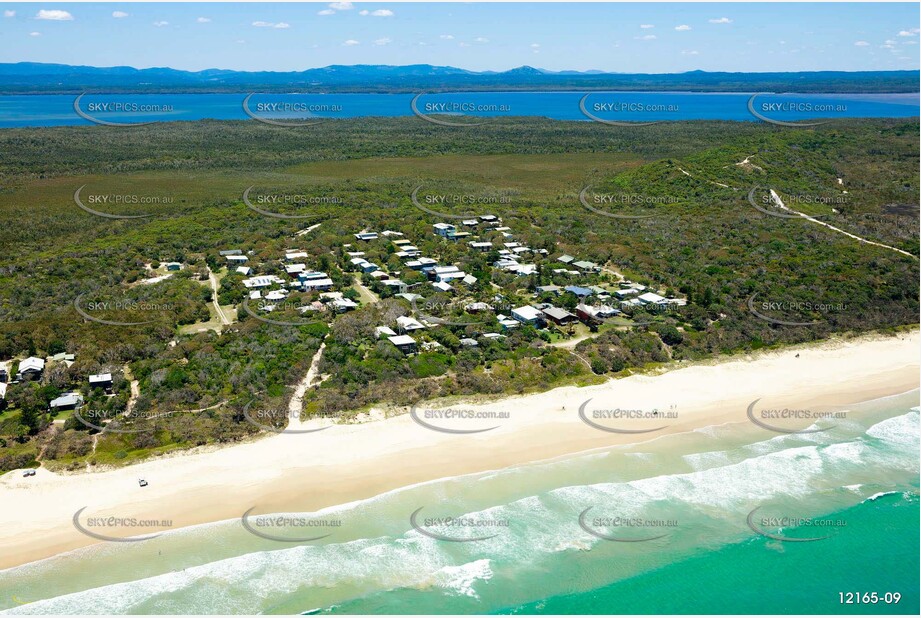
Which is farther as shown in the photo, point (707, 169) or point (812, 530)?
point (707, 169)

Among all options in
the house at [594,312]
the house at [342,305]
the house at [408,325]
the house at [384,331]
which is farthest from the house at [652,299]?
the house at [342,305]

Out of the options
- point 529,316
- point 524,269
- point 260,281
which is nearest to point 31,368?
point 260,281

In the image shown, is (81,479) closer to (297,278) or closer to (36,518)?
(36,518)

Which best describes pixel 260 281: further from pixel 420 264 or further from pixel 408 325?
pixel 408 325

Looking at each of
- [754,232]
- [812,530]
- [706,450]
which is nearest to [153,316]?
[706,450]

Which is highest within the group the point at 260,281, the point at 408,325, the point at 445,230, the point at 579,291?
the point at 445,230

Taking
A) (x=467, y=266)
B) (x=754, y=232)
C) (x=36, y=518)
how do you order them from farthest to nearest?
(x=754, y=232), (x=467, y=266), (x=36, y=518)
